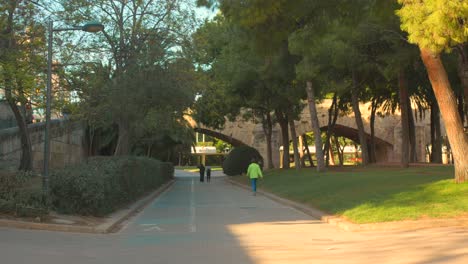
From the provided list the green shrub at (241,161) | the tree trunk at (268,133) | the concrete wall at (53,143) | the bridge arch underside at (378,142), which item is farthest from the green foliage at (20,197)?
the bridge arch underside at (378,142)

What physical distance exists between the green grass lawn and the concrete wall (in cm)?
1290

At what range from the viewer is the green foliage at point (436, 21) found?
A: 12.3 meters

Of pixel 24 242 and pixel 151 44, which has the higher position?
pixel 151 44

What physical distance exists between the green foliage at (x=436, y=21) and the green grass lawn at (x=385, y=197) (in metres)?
3.90

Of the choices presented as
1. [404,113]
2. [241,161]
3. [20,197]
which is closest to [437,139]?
[404,113]

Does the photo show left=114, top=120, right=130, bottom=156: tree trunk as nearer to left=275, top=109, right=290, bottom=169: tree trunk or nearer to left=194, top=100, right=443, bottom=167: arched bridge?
left=275, top=109, right=290, bottom=169: tree trunk

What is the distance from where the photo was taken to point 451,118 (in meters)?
17.1

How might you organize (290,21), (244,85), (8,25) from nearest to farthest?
(290,21), (8,25), (244,85)

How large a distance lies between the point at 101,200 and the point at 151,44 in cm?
1116

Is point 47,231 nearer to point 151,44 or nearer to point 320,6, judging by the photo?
point 320,6

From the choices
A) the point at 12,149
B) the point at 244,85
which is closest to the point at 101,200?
the point at 12,149

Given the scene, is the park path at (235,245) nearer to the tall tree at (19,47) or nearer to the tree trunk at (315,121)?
the tall tree at (19,47)

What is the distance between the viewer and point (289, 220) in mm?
15922

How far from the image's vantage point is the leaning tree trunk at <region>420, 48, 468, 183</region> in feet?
56.1
